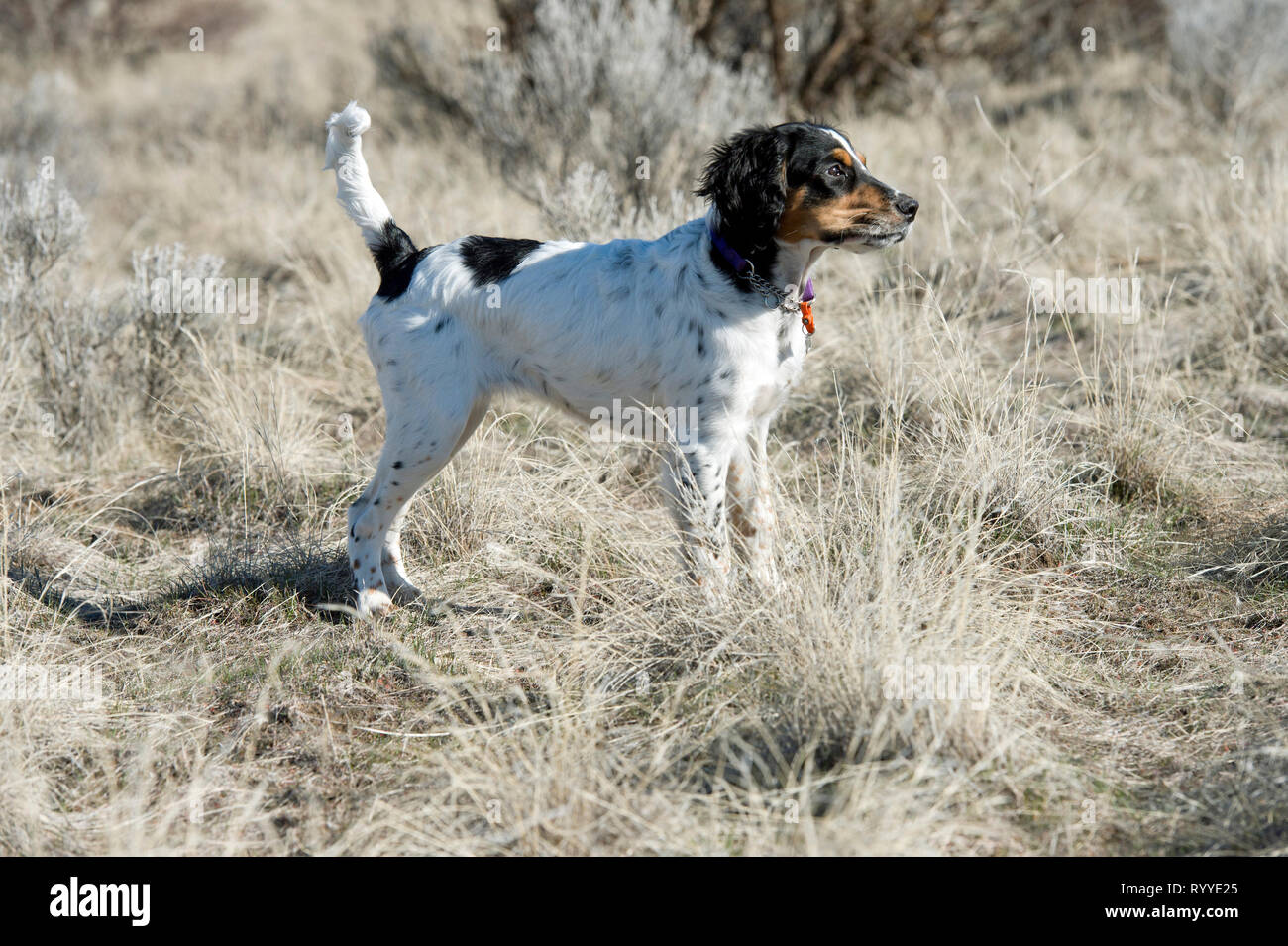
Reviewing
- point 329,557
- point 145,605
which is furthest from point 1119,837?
point 145,605

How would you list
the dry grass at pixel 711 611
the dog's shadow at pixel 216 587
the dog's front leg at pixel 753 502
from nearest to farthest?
the dry grass at pixel 711 611 < the dog's front leg at pixel 753 502 < the dog's shadow at pixel 216 587

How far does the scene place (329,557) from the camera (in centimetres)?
400

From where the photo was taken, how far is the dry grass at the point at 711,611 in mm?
2574

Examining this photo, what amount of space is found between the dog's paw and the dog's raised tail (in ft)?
3.25

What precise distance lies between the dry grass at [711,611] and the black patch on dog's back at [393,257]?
0.80 metres

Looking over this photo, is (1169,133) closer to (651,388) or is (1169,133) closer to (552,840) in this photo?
(651,388)

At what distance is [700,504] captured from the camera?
327 cm

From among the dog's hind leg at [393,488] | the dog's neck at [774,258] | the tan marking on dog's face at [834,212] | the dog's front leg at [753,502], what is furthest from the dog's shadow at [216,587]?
the tan marking on dog's face at [834,212]

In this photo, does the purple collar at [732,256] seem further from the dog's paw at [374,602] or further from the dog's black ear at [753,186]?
the dog's paw at [374,602]

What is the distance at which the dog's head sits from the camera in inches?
126

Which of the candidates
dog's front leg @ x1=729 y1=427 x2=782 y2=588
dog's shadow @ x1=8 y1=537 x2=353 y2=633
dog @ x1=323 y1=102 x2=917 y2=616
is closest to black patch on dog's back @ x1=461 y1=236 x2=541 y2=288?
dog @ x1=323 y1=102 x2=917 y2=616

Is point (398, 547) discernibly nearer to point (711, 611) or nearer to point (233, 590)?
point (233, 590)

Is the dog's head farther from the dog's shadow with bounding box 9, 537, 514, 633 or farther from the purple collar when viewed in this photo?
the dog's shadow with bounding box 9, 537, 514, 633

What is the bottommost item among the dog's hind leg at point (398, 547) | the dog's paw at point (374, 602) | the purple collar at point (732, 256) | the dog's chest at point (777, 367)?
the dog's paw at point (374, 602)
